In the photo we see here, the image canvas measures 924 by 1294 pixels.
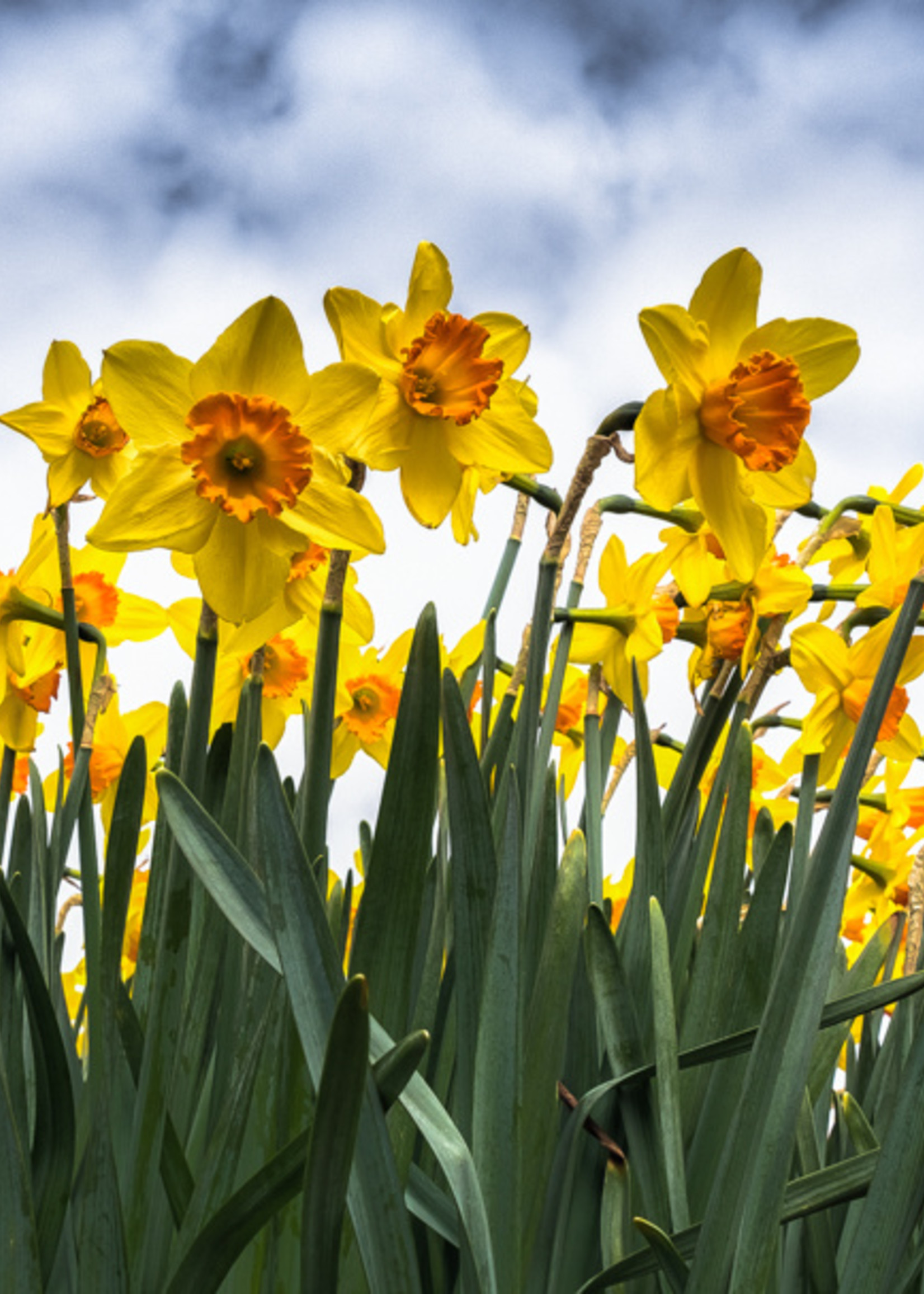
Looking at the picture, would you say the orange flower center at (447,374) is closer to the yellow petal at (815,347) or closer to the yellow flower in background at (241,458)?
the yellow flower in background at (241,458)

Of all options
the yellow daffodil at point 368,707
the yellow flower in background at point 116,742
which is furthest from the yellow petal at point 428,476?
the yellow flower in background at point 116,742

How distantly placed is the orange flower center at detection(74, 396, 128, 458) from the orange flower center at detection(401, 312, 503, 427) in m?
0.39

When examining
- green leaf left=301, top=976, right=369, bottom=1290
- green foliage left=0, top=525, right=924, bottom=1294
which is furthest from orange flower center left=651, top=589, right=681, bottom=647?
green leaf left=301, top=976, right=369, bottom=1290

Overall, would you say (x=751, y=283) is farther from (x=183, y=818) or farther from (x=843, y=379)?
(x=183, y=818)

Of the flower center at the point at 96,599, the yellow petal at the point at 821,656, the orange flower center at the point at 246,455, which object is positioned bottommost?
the yellow petal at the point at 821,656

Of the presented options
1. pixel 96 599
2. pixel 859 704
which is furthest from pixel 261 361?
pixel 859 704

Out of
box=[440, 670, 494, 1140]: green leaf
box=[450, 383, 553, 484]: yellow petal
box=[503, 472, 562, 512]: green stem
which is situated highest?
box=[503, 472, 562, 512]: green stem

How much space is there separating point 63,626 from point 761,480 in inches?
38.0

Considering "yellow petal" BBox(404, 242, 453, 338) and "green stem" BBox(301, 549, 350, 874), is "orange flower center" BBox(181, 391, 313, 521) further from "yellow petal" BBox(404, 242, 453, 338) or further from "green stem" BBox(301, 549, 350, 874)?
"yellow petal" BBox(404, 242, 453, 338)

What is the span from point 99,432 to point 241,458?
0.42 meters

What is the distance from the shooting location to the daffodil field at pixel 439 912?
95 cm

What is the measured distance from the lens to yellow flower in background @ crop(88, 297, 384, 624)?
1.12 metres

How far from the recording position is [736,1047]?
118cm

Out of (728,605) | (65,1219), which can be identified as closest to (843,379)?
(728,605)
